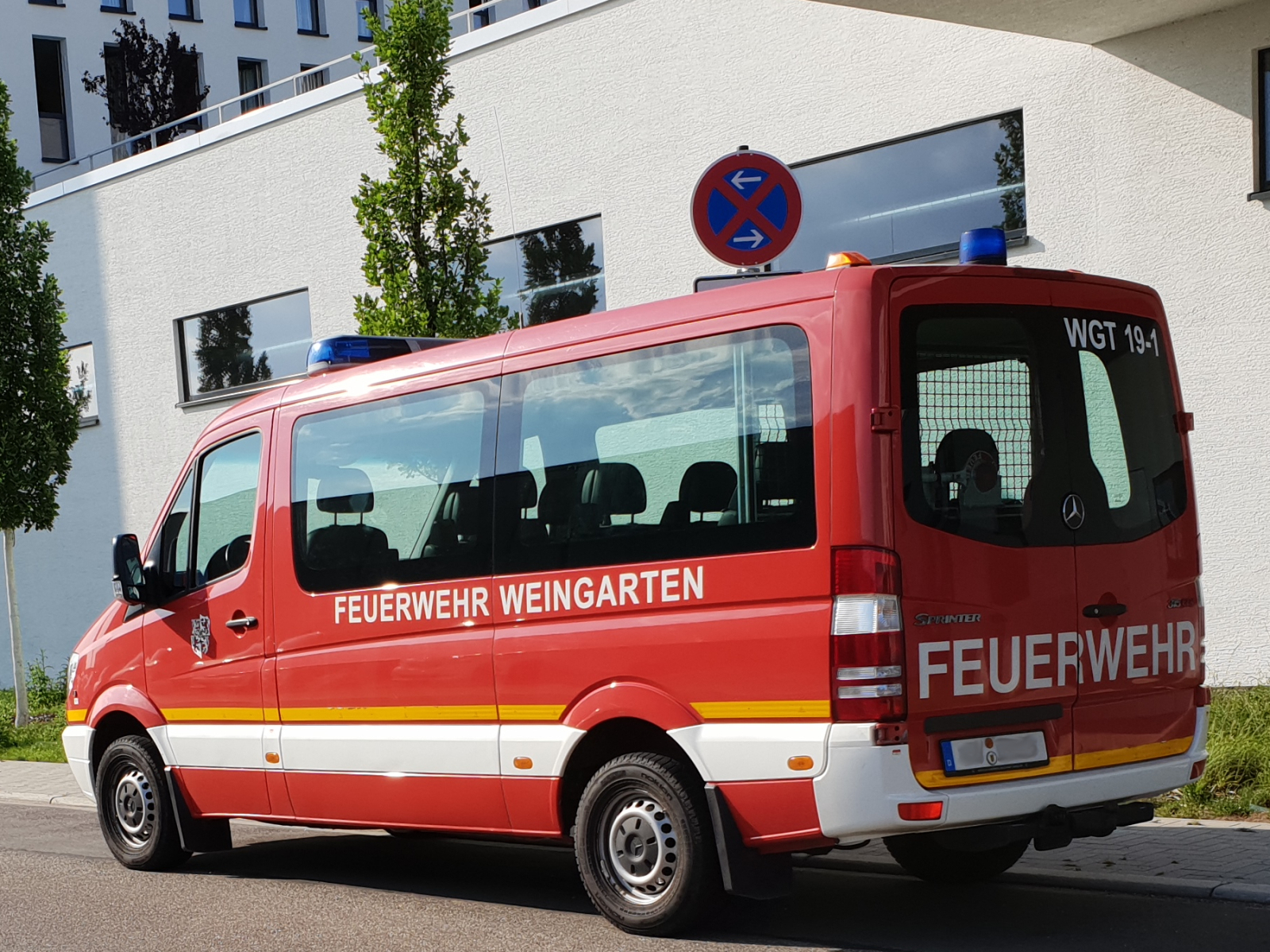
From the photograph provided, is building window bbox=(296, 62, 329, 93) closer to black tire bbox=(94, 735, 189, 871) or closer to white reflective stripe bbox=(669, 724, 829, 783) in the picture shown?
black tire bbox=(94, 735, 189, 871)

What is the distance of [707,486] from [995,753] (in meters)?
1.36

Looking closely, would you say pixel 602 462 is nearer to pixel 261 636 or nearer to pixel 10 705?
pixel 261 636

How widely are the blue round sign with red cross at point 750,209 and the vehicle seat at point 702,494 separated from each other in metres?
2.33

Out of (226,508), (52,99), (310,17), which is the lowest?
(226,508)

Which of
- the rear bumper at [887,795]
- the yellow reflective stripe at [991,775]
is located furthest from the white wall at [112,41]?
the yellow reflective stripe at [991,775]

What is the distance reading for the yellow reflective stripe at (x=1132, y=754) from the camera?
18.6ft

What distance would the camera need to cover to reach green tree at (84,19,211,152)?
3634cm

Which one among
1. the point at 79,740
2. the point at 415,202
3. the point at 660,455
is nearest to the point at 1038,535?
the point at 660,455

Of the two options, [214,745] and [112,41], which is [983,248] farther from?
[112,41]

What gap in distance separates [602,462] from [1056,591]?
1777mm

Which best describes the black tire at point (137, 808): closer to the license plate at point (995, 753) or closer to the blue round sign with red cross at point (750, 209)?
the blue round sign with red cross at point (750, 209)

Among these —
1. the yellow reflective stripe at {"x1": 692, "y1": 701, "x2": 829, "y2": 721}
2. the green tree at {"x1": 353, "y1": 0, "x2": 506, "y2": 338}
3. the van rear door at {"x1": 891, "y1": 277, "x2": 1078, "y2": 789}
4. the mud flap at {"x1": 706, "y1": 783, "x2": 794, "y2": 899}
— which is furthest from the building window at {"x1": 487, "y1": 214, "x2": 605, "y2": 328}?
the mud flap at {"x1": 706, "y1": 783, "x2": 794, "y2": 899}

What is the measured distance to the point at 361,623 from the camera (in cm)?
707

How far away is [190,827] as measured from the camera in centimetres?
816
